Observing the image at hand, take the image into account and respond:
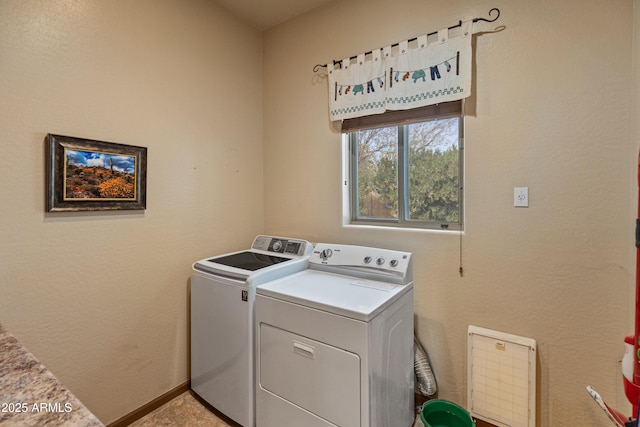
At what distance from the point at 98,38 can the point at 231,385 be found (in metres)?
2.13

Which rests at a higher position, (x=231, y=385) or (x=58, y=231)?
(x=58, y=231)

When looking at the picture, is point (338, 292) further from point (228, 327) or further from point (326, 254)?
point (228, 327)

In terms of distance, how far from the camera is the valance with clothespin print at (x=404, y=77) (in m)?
1.71

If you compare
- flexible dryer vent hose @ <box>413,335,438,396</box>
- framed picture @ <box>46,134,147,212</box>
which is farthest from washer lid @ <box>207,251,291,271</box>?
flexible dryer vent hose @ <box>413,335,438,396</box>

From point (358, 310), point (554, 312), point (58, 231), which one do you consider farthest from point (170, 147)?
point (554, 312)

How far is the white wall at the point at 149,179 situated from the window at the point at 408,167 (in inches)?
39.7

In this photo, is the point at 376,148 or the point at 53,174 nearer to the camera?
the point at 53,174

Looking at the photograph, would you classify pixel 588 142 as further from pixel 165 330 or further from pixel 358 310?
pixel 165 330

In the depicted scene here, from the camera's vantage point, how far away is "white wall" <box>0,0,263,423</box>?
1.41m

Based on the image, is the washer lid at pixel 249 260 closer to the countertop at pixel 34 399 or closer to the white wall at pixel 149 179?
the white wall at pixel 149 179

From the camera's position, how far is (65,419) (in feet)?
2.08

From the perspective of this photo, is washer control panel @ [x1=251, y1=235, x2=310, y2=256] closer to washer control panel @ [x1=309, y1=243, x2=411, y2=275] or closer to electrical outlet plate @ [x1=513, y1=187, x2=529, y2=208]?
washer control panel @ [x1=309, y1=243, x2=411, y2=275]

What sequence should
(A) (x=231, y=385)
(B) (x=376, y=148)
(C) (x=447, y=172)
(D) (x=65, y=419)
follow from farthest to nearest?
(B) (x=376, y=148)
(C) (x=447, y=172)
(A) (x=231, y=385)
(D) (x=65, y=419)

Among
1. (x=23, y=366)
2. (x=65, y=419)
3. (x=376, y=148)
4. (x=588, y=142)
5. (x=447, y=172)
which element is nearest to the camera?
(x=65, y=419)
